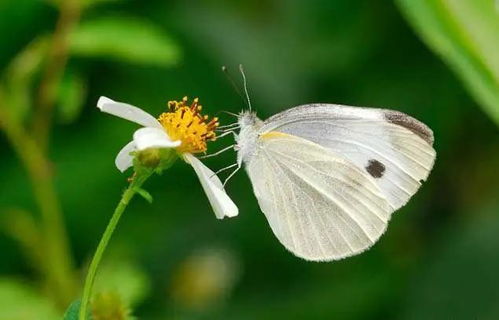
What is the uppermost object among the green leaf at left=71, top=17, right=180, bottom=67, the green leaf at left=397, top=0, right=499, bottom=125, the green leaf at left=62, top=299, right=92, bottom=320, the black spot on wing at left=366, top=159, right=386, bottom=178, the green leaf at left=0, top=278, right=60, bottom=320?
the green leaf at left=71, top=17, right=180, bottom=67

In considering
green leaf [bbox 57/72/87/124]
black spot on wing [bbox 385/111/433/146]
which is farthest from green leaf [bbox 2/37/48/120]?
black spot on wing [bbox 385/111/433/146]

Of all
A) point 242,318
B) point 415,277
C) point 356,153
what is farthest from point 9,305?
point 415,277

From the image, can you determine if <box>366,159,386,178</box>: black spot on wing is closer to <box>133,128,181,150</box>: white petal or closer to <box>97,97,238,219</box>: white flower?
<box>97,97,238,219</box>: white flower

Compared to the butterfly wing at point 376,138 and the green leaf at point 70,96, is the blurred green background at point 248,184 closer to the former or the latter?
the green leaf at point 70,96

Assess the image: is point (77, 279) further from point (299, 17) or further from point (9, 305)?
point (299, 17)

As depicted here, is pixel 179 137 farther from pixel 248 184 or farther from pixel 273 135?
pixel 248 184

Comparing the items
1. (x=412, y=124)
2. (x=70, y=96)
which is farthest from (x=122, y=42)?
(x=412, y=124)
